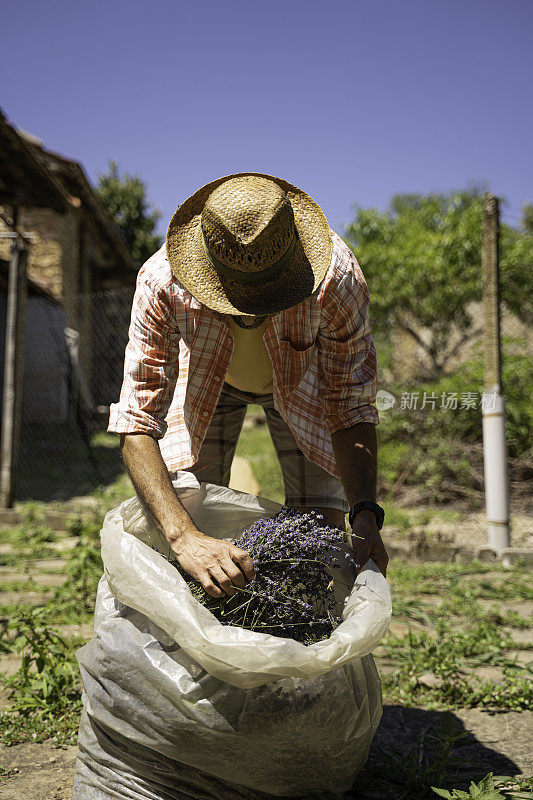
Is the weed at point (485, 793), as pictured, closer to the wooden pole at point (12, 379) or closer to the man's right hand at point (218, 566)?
the man's right hand at point (218, 566)

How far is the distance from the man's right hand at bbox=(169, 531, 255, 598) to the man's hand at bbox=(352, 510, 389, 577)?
0.41 meters

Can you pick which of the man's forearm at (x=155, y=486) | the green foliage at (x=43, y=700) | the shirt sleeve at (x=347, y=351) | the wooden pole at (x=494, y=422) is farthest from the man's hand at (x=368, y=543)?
the wooden pole at (x=494, y=422)

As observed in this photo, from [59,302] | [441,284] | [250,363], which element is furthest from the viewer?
[59,302]

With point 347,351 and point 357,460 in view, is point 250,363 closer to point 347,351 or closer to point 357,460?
point 347,351

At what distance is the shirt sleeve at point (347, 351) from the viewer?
1898 mm

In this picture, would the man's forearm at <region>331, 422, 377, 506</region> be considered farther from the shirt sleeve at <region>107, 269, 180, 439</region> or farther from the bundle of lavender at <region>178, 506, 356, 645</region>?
the shirt sleeve at <region>107, 269, 180, 439</region>

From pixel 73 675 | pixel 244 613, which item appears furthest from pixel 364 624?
pixel 73 675

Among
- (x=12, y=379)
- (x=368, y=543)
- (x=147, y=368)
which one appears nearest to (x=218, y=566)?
(x=368, y=543)

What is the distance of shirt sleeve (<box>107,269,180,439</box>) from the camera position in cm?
173

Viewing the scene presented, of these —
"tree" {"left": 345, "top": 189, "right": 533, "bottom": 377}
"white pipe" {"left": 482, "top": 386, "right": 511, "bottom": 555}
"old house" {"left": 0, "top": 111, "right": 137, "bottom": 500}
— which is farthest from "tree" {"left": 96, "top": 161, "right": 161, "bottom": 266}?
"white pipe" {"left": 482, "top": 386, "right": 511, "bottom": 555}

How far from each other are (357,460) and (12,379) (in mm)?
4563

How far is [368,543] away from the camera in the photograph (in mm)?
1729

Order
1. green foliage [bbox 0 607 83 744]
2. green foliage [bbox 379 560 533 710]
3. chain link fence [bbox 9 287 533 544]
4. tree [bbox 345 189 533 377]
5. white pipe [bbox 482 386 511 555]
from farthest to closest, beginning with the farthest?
tree [bbox 345 189 533 377], chain link fence [bbox 9 287 533 544], white pipe [bbox 482 386 511 555], green foliage [bbox 379 560 533 710], green foliage [bbox 0 607 83 744]

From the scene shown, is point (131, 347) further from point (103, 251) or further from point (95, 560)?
point (103, 251)
